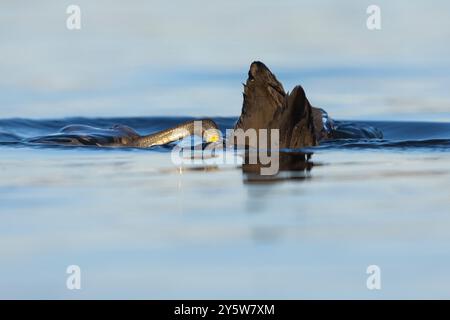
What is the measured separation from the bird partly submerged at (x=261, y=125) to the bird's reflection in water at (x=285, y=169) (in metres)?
0.57

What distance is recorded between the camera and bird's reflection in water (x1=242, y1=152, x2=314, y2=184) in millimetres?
9820

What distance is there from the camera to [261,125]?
13039mm

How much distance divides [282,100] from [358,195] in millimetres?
4429

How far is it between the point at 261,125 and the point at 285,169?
8.40ft

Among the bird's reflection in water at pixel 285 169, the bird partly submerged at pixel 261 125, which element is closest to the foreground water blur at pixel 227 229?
the bird's reflection in water at pixel 285 169

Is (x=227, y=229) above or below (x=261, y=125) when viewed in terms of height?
below

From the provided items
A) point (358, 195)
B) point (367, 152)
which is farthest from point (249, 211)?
point (367, 152)

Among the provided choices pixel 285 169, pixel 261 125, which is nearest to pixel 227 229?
pixel 285 169

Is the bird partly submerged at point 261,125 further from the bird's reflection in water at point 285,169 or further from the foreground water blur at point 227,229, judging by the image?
the foreground water blur at point 227,229

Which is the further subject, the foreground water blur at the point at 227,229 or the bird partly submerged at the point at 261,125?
the bird partly submerged at the point at 261,125

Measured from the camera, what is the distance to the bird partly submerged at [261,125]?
1258cm

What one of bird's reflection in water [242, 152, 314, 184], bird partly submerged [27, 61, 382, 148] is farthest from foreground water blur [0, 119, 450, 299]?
bird partly submerged [27, 61, 382, 148]

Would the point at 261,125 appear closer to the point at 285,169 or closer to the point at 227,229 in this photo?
the point at 285,169

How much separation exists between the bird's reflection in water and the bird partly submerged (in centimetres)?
57
